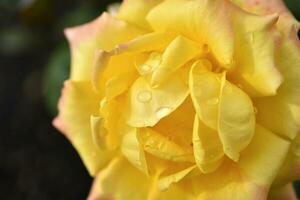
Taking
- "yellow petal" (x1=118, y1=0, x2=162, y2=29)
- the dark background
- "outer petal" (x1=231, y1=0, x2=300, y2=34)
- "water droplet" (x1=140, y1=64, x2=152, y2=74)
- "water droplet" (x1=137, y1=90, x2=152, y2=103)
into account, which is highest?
"outer petal" (x1=231, y1=0, x2=300, y2=34)

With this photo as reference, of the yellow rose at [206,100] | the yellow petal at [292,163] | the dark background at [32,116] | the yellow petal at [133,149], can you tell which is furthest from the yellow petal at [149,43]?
the dark background at [32,116]

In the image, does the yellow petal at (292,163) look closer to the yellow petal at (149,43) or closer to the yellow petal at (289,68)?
the yellow petal at (289,68)

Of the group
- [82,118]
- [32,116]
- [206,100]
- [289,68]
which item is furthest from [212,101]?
[32,116]

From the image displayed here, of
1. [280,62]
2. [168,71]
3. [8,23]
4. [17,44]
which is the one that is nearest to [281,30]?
[280,62]

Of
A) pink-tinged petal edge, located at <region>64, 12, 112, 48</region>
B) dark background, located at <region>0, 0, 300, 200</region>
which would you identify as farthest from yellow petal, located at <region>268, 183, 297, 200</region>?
dark background, located at <region>0, 0, 300, 200</region>

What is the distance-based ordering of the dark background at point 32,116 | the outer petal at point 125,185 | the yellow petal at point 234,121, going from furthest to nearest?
the dark background at point 32,116 → the outer petal at point 125,185 → the yellow petal at point 234,121

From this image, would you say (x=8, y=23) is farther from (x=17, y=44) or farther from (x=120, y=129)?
(x=120, y=129)

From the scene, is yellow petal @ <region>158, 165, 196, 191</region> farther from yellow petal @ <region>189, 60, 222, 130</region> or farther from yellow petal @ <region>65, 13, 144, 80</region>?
yellow petal @ <region>65, 13, 144, 80</region>

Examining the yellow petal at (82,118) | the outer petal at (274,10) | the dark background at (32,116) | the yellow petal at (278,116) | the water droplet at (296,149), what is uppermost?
the outer petal at (274,10)
